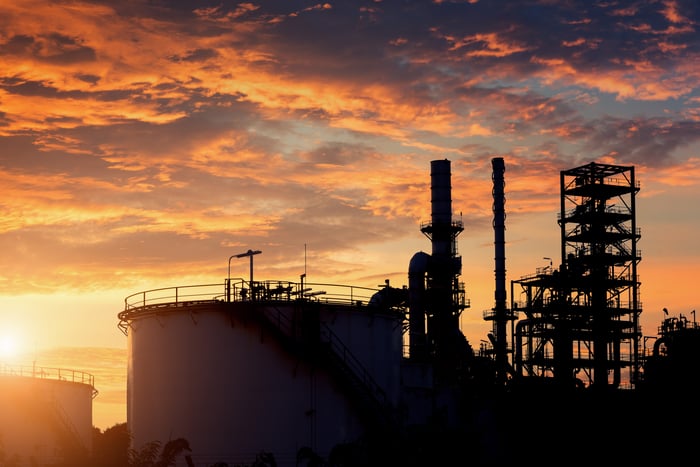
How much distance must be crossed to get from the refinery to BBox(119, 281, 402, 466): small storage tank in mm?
58

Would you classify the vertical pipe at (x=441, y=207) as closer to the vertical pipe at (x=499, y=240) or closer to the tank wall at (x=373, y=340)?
the vertical pipe at (x=499, y=240)

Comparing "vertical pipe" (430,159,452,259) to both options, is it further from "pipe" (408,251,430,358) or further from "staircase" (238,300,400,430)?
"staircase" (238,300,400,430)

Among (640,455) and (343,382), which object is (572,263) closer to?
(640,455)

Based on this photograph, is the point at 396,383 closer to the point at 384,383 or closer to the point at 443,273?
the point at 384,383

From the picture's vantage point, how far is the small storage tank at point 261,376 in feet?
142

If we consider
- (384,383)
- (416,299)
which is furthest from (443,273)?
(384,383)

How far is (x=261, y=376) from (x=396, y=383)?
25.0 feet

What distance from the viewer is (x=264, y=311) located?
4406 centimetres

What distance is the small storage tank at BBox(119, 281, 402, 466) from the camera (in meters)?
43.4

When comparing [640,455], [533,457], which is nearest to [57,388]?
[533,457]

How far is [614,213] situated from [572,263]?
570 centimetres

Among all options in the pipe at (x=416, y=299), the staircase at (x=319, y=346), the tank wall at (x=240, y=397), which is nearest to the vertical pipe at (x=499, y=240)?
the pipe at (x=416, y=299)

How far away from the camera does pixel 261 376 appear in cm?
4375

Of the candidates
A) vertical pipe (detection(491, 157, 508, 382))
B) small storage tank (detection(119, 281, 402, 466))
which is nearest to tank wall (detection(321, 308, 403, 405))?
small storage tank (detection(119, 281, 402, 466))
